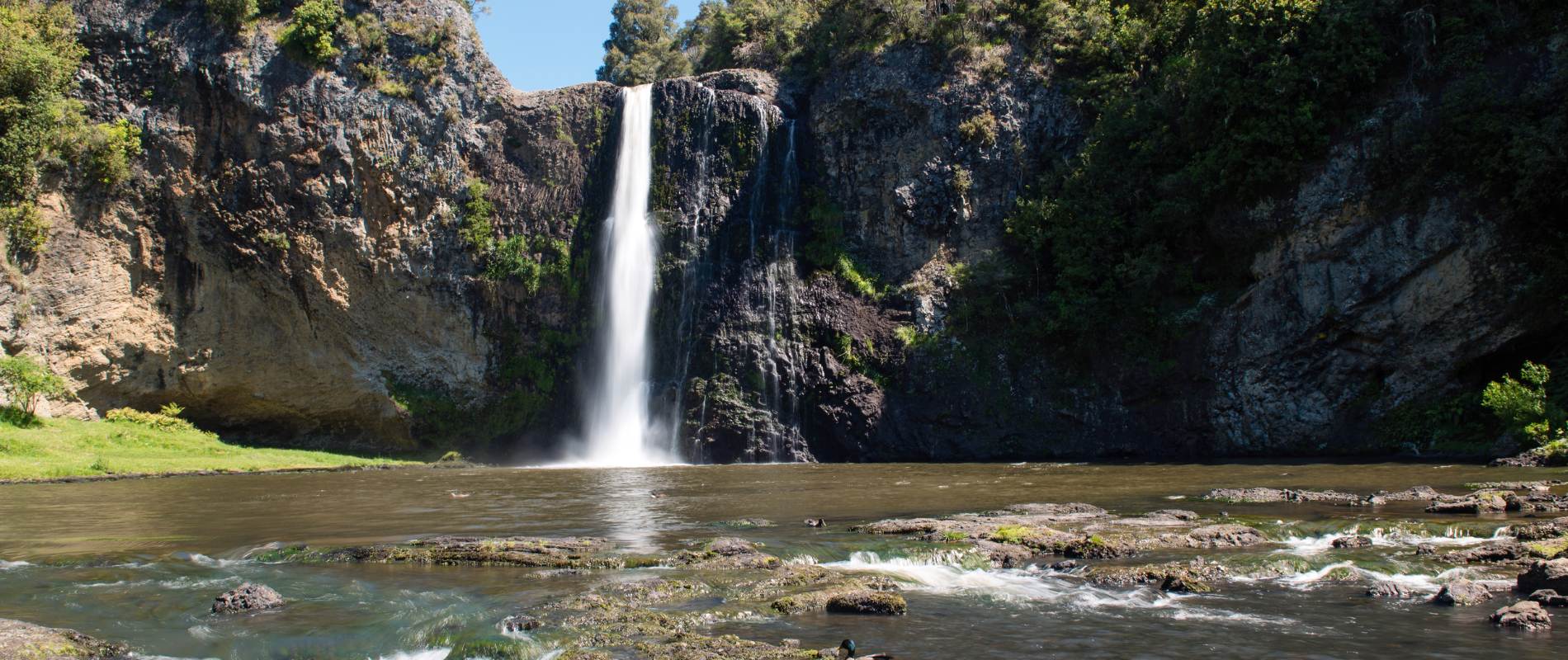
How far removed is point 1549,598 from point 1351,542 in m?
2.87

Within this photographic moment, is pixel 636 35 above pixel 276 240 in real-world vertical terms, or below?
above

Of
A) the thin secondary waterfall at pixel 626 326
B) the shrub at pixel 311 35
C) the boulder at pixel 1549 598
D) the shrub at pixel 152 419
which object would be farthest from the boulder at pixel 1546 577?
the shrub at pixel 311 35

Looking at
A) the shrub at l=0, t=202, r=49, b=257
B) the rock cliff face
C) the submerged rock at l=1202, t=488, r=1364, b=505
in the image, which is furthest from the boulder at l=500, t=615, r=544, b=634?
the shrub at l=0, t=202, r=49, b=257

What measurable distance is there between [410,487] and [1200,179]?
66.2ft

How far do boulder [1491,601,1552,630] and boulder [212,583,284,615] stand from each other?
9166mm

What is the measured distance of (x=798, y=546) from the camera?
10422 millimetres

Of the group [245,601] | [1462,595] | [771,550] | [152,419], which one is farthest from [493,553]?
[152,419]

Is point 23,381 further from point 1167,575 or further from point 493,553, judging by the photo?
point 1167,575

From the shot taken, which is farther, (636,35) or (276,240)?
(636,35)

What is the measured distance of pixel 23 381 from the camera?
24625 mm

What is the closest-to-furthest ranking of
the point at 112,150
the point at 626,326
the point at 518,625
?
the point at 518,625 → the point at 112,150 → the point at 626,326

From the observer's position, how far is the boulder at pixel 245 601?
7867mm

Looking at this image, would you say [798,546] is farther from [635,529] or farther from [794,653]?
[794,653]

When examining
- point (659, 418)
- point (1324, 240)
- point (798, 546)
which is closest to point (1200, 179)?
point (1324, 240)
